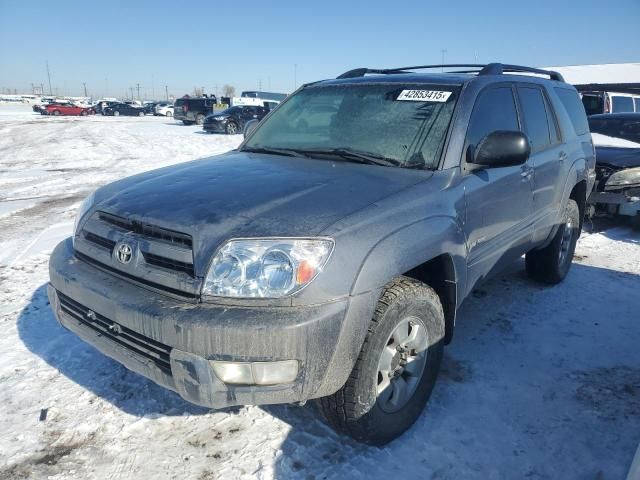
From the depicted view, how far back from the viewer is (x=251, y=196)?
2.35m

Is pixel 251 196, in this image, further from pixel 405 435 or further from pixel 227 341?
pixel 405 435

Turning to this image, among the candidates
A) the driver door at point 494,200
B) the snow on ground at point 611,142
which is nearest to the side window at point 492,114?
the driver door at point 494,200

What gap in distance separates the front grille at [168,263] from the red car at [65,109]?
43669mm

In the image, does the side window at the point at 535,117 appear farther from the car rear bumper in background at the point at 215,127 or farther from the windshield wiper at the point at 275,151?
the car rear bumper in background at the point at 215,127

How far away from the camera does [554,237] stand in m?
4.43

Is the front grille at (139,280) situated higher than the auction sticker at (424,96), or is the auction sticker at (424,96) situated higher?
the auction sticker at (424,96)

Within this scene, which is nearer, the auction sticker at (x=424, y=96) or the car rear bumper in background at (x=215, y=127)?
the auction sticker at (x=424, y=96)

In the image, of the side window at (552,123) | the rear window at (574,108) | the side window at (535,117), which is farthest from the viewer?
the rear window at (574,108)

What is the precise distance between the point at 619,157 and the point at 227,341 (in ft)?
22.0

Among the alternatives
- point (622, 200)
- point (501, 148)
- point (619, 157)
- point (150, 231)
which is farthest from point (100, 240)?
point (619, 157)

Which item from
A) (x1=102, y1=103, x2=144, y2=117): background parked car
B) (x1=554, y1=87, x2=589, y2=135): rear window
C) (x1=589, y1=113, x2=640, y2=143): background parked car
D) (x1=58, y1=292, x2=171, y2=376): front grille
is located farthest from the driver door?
(x1=102, y1=103, x2=144, y2=117): background parked car

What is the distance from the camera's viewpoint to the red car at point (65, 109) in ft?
129

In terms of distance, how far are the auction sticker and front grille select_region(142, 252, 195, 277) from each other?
181 cm

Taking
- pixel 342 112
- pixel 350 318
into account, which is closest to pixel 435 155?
pixel 342 112
